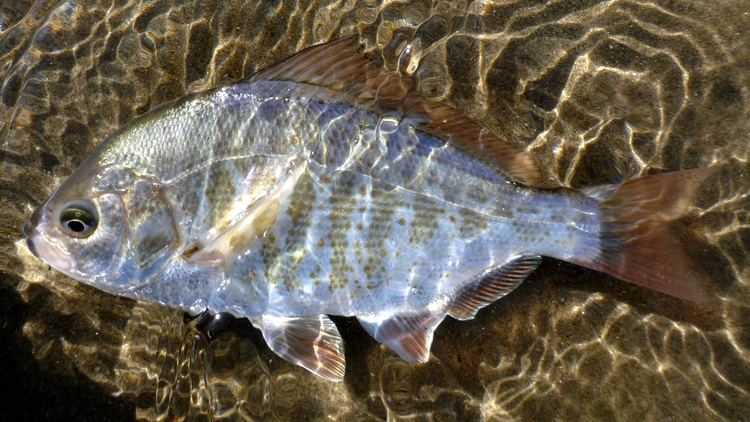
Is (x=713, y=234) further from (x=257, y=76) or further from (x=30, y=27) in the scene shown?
(x=30, y=27)

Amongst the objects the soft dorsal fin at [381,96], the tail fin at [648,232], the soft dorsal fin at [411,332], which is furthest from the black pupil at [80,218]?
the tail fin at [648,232]

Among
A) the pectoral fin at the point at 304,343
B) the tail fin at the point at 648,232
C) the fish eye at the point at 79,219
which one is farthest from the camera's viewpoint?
the pectoral fin at the point at 304,343

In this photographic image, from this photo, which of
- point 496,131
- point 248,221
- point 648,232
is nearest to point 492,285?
point 648,232

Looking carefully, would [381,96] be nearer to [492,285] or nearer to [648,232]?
[492,285]

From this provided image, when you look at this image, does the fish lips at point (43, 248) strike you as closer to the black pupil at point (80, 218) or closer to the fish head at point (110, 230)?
the fish head at point (110, 230)

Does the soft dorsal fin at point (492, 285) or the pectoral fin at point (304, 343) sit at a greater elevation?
the soft dorsal fin at point (492, 285)

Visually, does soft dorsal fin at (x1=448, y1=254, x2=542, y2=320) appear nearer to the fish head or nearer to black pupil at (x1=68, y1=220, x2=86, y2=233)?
the fish head

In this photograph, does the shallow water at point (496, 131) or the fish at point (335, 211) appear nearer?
the fish at point (335, 211)
